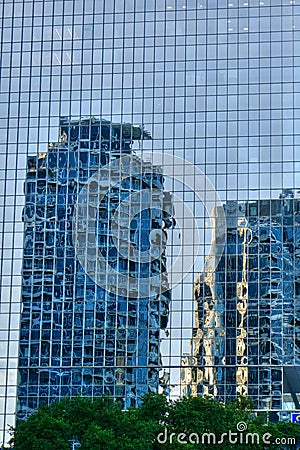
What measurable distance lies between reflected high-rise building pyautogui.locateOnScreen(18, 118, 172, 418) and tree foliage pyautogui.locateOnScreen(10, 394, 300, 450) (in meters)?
17.6

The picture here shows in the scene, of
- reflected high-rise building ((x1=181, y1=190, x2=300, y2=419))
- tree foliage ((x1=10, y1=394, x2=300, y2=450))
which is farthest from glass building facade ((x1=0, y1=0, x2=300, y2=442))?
tree foliage ((x1=10, y1=394, x2=300, y2=450))

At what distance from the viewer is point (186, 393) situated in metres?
96.6

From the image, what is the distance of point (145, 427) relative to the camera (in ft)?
245

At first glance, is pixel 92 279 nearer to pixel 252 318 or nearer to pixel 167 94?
pixel 252 318

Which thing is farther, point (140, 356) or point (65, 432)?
point (140, 356)

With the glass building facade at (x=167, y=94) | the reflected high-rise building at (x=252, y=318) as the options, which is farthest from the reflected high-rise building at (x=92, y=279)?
the reflected high-rise building at (x=252, y=318)

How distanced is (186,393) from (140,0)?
37145mm

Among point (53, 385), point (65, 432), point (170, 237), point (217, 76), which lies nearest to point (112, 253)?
point (170, 237)

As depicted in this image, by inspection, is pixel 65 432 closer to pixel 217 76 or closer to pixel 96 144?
pixel 96 144

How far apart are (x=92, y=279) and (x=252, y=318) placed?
1437cm

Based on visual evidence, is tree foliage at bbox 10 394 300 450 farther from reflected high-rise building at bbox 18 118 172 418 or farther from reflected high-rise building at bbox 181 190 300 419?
reflected high-rise building at bbox 18 118 172 418

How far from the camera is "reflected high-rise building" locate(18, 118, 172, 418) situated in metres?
98.0

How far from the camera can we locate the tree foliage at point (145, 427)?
244ft

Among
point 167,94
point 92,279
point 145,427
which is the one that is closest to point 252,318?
point 92,279
